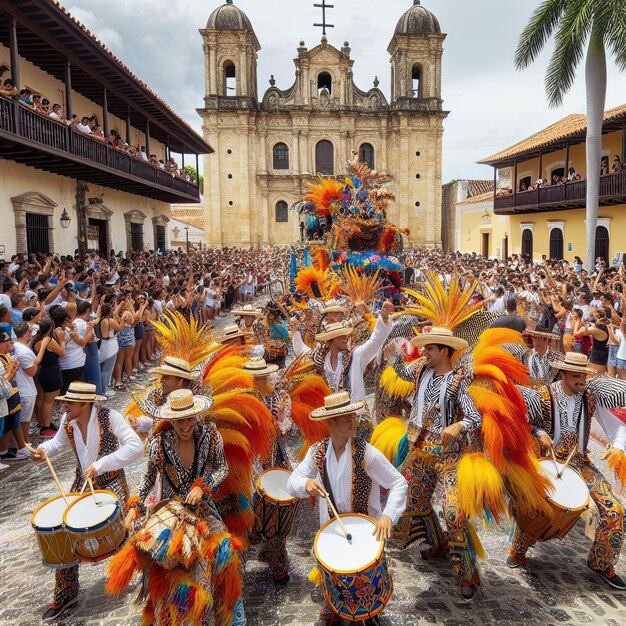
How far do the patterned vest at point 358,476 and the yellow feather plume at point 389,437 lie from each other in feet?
2.39

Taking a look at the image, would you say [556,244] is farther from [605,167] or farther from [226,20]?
[226,20]

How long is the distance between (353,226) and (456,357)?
240 inches

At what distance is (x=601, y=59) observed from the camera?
15805 mm

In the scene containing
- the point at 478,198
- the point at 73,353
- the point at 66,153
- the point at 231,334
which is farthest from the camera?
the point at 478,198

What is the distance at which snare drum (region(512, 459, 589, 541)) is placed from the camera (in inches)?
148

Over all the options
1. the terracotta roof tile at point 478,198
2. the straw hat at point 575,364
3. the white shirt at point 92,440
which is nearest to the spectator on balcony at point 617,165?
the terracotta roof tile at point 478,198

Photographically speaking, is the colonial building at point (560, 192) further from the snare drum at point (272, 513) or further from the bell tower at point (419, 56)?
the snare drum at point (272, 513)

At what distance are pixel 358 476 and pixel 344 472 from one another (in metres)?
0.09

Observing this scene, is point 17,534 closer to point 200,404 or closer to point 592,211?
point 200,404

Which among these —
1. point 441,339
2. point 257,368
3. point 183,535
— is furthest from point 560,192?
point 183,535

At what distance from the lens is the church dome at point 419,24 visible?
40750 millimetres

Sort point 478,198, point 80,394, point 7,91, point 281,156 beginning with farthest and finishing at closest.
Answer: point 281,156 → point 478,198 → point 7,91 → point 80,394

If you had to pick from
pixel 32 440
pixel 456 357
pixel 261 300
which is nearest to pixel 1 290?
pixel 32 440

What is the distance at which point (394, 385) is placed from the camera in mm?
5238
